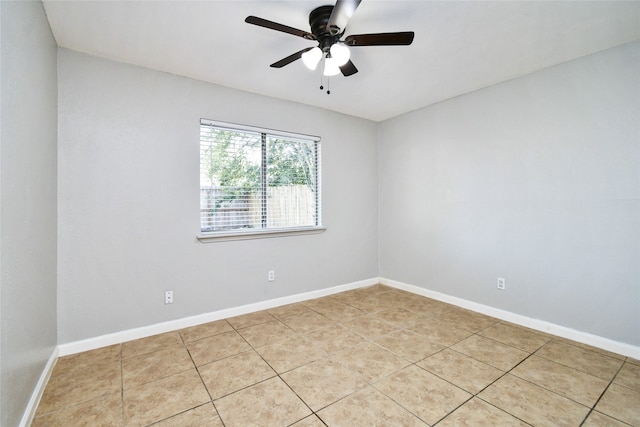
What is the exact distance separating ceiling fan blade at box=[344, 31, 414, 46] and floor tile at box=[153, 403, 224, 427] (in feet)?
7.93

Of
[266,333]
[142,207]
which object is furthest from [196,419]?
[142,207]

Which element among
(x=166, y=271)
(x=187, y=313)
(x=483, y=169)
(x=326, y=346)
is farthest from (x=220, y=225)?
(x=483, y=169)

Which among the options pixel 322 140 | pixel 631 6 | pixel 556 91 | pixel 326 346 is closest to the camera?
pixel 631 6

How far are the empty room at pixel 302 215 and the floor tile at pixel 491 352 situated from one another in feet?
0.06

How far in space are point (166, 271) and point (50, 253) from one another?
2.82 ft

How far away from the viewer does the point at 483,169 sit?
10.5 feet

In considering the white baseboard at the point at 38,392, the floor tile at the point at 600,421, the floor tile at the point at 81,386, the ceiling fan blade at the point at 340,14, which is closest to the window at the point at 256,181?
the floor tile at the point at 81,386

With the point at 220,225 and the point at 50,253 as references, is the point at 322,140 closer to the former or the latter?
the point at 220,225

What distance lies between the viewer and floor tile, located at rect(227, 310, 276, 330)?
9.50ft

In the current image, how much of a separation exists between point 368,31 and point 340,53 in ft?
1.61

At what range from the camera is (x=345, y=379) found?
1.97 m

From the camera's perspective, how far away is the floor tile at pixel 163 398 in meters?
1.63

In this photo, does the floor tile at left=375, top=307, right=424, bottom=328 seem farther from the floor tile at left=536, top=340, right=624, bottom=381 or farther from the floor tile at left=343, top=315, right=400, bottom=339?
the floor tile at left=536, top=340, right=624, bottom=381

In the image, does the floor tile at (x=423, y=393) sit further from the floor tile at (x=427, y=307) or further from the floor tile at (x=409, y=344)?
the floor tile at (x=427, y=307)
